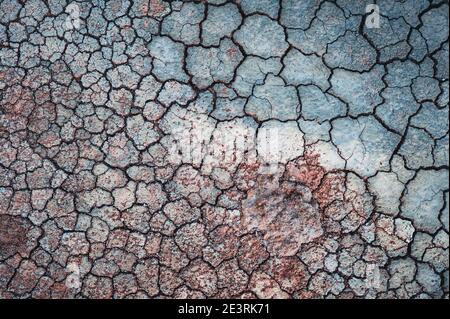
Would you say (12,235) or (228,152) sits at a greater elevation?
(228,152)

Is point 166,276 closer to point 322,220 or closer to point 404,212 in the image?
point 322,220

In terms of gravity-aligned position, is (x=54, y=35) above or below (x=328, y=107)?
above

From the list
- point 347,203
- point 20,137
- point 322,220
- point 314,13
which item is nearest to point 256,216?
point 322,220

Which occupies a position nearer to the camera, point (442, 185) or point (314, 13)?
point (442, 185)

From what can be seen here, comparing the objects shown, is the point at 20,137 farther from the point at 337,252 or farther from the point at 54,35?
the point at 337,252
